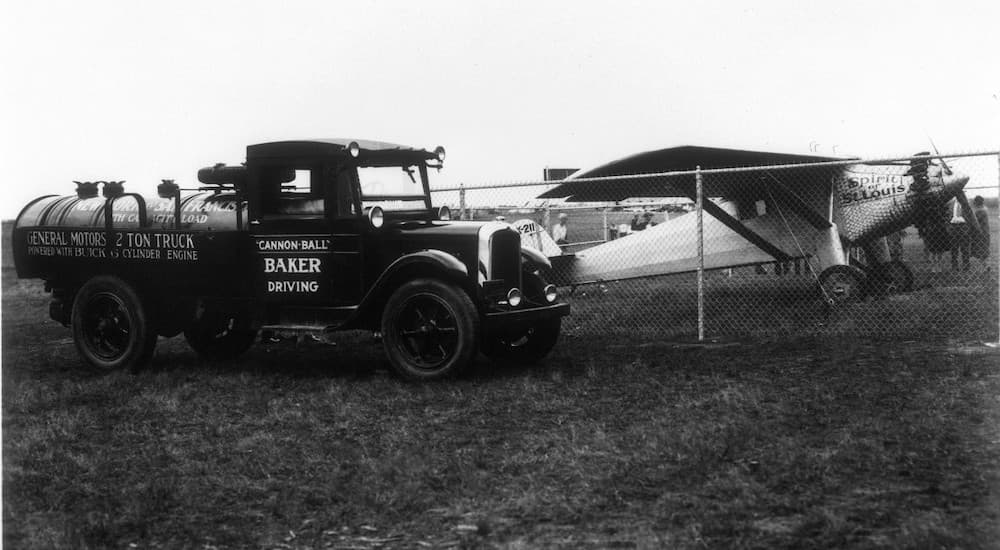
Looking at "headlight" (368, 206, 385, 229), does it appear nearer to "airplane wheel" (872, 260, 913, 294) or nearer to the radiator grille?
the radiator grille

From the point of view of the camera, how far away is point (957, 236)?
643 inches

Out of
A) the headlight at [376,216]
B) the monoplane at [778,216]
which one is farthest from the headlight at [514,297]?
the monoplane at [778,216]

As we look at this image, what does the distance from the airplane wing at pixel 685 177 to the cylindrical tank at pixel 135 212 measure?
4.54 metres

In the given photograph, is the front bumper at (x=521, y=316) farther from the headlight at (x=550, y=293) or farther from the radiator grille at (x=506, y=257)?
the radiator grille at (x=506, y=257)

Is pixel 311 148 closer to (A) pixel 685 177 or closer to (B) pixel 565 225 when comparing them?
(A) pixel 685 177

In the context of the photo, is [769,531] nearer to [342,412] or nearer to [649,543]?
[649,543]

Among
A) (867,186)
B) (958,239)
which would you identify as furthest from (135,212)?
(958,239)

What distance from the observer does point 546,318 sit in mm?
8180

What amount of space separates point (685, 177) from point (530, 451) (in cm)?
814

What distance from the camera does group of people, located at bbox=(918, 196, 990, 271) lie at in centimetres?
1372

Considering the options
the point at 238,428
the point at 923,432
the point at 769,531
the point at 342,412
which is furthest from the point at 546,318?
the point at 769,531

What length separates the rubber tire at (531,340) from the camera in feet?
28.5

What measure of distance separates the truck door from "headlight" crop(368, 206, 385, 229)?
0.23 metres

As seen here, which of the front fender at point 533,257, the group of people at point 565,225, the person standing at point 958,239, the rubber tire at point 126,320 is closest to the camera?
the rubber tire at point 126,320
